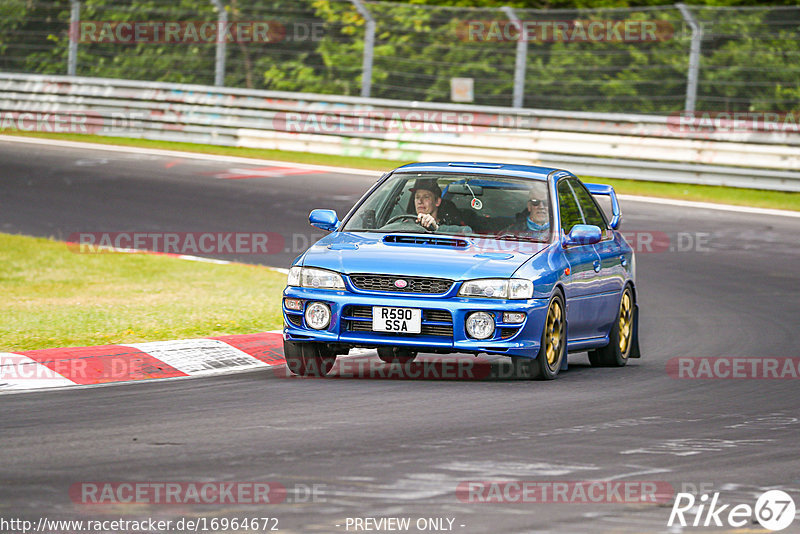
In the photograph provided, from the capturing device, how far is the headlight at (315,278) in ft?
30.5

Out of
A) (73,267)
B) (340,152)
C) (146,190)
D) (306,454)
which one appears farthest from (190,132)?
(306,454)

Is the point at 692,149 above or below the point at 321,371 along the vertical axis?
above

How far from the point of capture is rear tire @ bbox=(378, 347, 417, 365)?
10.5 meters

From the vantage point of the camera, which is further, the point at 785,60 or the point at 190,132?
the point at 190,132

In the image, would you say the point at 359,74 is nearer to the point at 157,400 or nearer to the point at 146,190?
the point at 146,190

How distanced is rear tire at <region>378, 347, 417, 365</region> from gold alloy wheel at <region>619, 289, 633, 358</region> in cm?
172

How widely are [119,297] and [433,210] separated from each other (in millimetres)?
4193

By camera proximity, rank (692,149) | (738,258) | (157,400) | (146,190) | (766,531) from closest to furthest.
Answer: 1. (766,531)
2. (157,400)
3. (738,258)
4. (146,190)
5. (692,149)

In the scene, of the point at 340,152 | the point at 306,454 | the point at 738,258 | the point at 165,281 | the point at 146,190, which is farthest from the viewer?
the point at 340,152

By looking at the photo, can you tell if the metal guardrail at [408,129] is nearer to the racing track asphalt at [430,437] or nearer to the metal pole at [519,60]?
the metal pole at [519,60]

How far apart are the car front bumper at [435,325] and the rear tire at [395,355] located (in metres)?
1.26

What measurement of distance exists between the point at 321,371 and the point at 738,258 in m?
8.88

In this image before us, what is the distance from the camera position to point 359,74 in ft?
87.0

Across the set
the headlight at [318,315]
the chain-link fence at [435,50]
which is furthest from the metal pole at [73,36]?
the headlight at [318,315]
